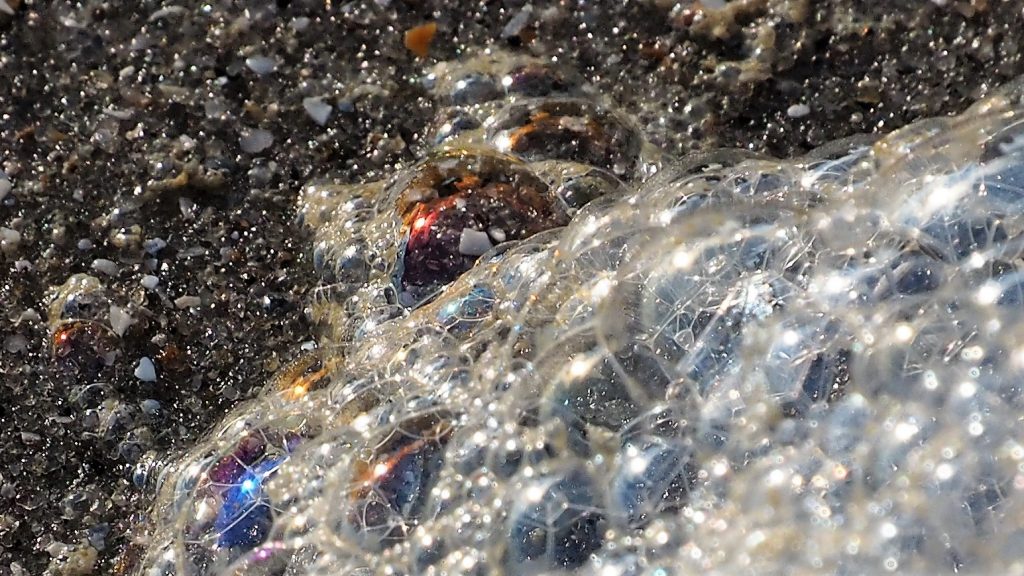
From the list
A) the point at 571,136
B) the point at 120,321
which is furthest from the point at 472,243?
the point at 120,321

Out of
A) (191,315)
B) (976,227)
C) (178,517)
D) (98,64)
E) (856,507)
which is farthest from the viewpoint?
(98,64)

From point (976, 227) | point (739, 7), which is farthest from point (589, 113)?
point (976, 227)

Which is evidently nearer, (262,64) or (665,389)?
(665,389)

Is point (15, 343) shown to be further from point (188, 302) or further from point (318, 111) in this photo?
point (318, 111)

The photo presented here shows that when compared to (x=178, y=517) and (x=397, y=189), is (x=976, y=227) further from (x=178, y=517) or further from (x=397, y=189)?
(x=178, y=517)

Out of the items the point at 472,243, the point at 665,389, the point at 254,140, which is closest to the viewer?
the point at 665,389

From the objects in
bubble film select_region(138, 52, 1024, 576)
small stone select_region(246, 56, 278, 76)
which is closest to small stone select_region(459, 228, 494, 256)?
bubble film select_region(138, 52, 1024, 576)

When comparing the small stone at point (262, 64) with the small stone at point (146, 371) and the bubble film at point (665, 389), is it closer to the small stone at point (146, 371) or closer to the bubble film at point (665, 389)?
the bubble film at point (665, 389)
